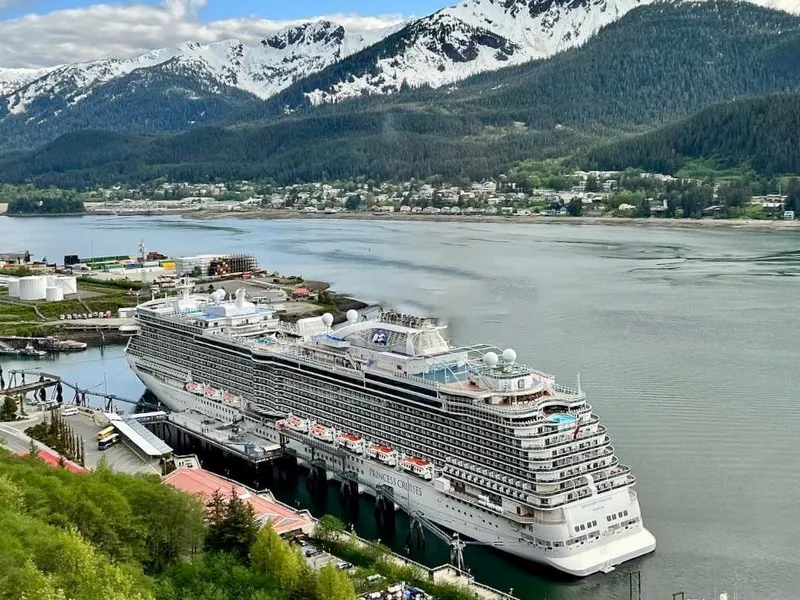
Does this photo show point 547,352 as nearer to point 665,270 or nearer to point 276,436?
point 276,436

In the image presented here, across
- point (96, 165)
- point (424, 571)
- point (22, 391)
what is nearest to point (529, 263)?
point (22, 391)

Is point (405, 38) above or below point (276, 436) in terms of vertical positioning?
above

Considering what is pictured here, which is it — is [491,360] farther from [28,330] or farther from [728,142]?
[728,142]

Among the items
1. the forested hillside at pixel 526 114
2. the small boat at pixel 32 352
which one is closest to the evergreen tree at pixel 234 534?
the small boat at pixel 32 352

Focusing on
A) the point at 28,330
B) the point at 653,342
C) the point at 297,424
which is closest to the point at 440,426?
the point at 297,424

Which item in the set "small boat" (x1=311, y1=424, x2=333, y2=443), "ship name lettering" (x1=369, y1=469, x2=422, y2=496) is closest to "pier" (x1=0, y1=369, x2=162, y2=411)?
"small boat" (x1=311, y1=424, x2=333, y2=443)

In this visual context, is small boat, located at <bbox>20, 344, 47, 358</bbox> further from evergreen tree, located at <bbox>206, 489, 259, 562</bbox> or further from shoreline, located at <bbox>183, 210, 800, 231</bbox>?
shoreline, located at <bbox>183, 210, 800, 231</bbox>
